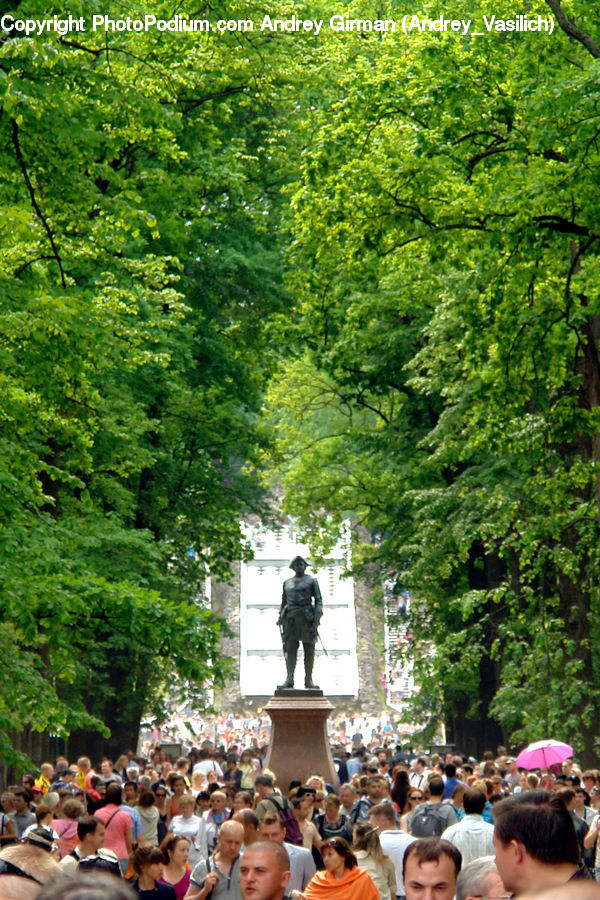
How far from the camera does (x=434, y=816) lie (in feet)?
42.0

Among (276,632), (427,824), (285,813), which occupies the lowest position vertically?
(427,824)

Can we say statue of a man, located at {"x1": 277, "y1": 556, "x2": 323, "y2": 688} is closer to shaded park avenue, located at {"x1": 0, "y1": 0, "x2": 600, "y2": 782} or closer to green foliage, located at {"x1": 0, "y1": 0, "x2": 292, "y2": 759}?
shaded park avenue, located at {"x1": 0, "y1": 0, "x2": 600, "y2": 782}

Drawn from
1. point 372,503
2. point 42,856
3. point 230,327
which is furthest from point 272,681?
point 42,856

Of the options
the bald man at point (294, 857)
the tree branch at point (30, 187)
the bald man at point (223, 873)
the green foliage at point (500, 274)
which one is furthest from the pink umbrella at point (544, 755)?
the bald man at point (223, 873)

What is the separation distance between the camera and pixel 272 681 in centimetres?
9662

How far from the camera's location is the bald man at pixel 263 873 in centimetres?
650

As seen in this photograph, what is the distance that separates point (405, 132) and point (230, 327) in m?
14.1

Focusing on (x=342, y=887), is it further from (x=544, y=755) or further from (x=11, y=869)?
(x=544, y=755)

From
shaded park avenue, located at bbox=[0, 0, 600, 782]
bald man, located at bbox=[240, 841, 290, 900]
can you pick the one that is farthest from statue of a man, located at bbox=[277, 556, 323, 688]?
bald man, located at bbox=[240, 841, 290, 900]

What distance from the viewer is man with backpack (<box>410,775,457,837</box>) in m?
12.6

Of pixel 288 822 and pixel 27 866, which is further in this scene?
pixel 288 822

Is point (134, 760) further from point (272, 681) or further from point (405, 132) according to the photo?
point (272, 681)

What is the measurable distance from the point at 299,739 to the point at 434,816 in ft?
45.9

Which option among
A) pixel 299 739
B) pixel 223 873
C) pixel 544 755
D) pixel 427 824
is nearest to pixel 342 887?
pixel 223 873
